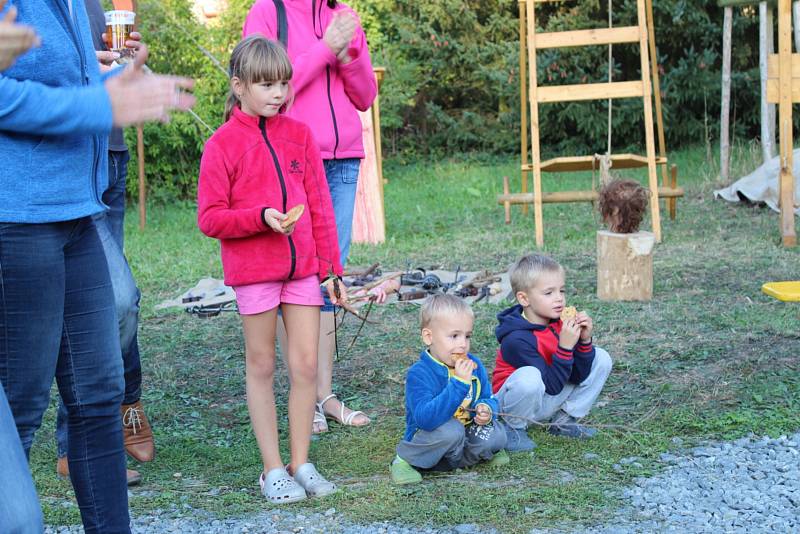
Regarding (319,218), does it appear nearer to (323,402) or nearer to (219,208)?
(219,208)

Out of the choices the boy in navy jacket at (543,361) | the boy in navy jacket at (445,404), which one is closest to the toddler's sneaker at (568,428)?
the boy in navy jacket at (543,361)

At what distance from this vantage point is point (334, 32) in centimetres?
407

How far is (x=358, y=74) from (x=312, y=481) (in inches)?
68.0

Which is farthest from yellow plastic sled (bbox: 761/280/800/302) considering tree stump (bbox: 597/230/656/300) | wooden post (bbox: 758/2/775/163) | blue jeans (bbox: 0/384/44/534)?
wooden post (bbox: 758/2/775/163)

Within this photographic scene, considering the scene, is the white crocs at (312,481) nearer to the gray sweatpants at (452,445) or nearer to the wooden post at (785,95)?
→ the gray sweatpants at (452,445)

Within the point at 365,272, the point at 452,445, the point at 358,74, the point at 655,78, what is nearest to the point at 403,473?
the point at 452,445

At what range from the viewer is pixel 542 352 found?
13.1ft

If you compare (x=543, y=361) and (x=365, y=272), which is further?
(x=365, y=272)

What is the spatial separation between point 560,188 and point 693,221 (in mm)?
3389

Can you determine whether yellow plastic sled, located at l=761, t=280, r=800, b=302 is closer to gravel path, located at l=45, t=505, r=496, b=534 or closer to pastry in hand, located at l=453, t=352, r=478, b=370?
pastry in hand, located at l=453, t=352, r=478, b=370

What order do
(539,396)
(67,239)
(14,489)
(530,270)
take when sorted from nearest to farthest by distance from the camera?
(14,489) < (67,239) < (539,396) < (530,270)

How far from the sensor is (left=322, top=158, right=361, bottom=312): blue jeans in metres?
4.30

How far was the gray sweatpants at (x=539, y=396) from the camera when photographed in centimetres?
383

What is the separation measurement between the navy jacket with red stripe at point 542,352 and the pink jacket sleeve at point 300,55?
4.09 ft
